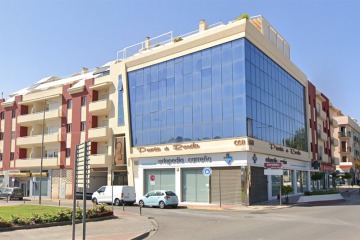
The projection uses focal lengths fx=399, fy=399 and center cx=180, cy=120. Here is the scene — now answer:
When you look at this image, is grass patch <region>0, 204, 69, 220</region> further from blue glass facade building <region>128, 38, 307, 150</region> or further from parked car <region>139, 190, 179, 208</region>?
blue glass facade building <region>128, 38, 307, 150</region>

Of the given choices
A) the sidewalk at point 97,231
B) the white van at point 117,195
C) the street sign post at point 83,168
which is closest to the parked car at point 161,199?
the white van at point 117,195

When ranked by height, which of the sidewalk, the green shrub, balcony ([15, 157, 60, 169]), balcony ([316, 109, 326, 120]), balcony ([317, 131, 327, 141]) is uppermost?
balcony ([316, 109, 326, 120])

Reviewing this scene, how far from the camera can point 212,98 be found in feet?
127

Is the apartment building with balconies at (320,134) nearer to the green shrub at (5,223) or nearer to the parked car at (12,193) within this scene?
the parked car at (12,193)

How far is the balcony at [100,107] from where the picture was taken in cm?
4853

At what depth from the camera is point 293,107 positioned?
51.3 m

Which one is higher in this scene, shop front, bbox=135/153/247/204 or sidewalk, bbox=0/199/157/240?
A: shop front, bbox=135/153/247/204

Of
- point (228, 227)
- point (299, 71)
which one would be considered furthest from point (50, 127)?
point (228, 227)

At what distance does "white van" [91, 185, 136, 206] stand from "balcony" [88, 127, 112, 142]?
10144 mm

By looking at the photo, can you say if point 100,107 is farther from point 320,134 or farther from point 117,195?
point 320,134

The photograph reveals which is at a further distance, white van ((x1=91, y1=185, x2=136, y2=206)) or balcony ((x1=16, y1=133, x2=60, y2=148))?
balcony ((x1=16, y1=133, x2=60, y2=148))

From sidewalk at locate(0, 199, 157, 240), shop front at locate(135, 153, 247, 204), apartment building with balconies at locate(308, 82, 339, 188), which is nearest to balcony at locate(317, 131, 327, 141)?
apartment building with balconies at locate(308, 82, 339, 188)

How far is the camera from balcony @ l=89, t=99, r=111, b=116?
48531mm

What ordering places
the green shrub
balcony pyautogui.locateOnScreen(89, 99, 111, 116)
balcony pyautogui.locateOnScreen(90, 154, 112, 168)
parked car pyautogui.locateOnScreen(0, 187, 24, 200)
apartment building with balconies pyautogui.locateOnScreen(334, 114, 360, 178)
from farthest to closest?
apartment building with balconies pyautogui.locateOnScreen(334, 114, 360, 178)
parked car pyautogui.locateOnScreen(0, 187, 24, 200)
balcony pyautogui.locateOnScreen(89, 99, 111, 116)
balcony pyautogui.locateOnScreen(90, 154, 112, 168)
the green shrub
